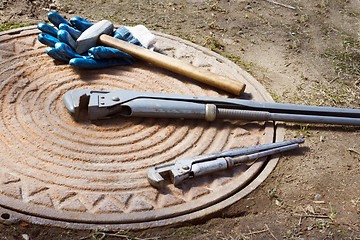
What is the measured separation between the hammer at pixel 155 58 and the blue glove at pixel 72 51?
9 cm

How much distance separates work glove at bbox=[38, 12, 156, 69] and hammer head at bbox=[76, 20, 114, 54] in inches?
2.7

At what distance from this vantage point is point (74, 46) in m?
3.76

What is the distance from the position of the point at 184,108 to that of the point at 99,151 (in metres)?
0.79

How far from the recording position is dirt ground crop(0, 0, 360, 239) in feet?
8.70

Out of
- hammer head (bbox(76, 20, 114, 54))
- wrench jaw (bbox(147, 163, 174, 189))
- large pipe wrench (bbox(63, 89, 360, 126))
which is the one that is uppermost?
hammer head (bbox(76, 20, 114, 54))

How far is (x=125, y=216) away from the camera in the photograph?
8.26 feet

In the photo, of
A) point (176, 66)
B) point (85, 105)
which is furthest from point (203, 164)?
point (176, 66)

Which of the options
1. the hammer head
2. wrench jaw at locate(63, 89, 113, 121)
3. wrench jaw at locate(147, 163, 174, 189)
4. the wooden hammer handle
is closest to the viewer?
wrench jaw at locate(147, 163, 174, 189)

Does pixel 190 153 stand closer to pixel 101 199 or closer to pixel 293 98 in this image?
pixel 101 199

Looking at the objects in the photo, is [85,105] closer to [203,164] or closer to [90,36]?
[90,36]

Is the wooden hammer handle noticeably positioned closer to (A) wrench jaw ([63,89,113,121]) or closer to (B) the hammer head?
(B) the hammer head

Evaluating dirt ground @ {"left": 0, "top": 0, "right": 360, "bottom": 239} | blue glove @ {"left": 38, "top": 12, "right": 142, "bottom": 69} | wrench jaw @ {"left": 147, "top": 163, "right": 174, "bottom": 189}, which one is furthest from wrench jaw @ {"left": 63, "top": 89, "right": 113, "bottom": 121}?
dirt ground @ {"left": 0, "top": 0, "right": 360, "bottom": 239}

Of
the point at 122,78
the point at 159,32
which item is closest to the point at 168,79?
the point at 122,78

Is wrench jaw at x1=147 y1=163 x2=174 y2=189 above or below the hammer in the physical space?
below
